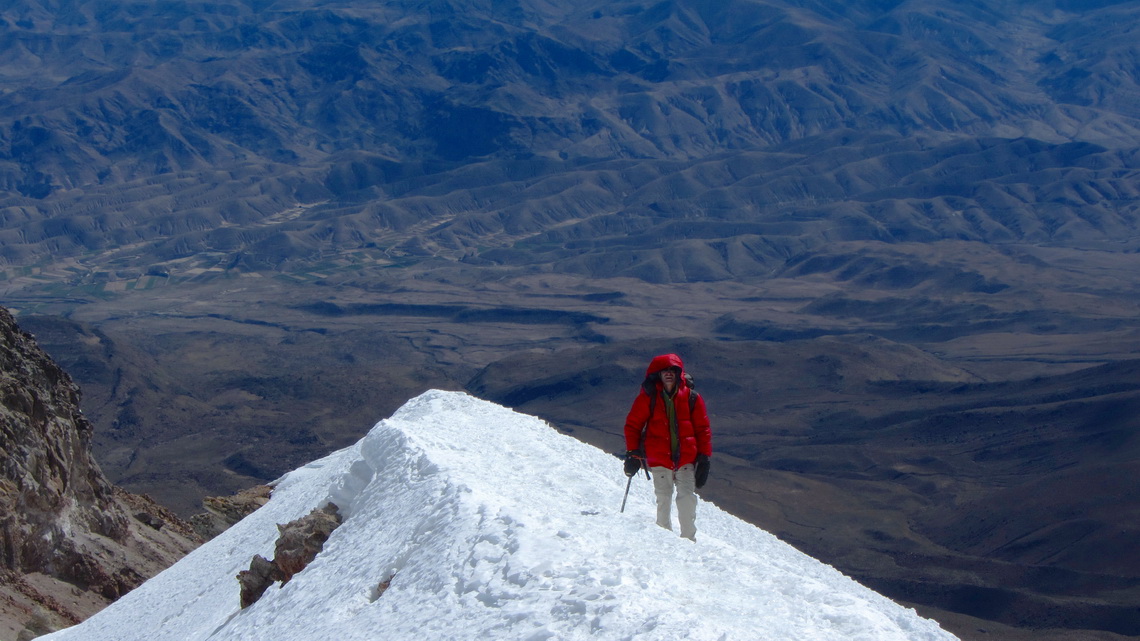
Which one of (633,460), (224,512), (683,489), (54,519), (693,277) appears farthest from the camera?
(693,277)

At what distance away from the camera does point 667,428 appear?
9234mm

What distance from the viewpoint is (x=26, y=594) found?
1539 cm

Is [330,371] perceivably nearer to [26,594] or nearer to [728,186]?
[26,594]

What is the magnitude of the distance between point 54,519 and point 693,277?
95202 mm

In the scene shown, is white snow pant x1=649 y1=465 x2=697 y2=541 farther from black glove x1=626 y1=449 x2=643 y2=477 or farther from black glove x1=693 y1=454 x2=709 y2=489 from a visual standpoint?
black glove x1=626 y1=449 x2=643 y2=477

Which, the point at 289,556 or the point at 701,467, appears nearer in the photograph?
the point at 701,467

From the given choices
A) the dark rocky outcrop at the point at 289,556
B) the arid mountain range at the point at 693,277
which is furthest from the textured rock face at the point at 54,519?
the arid mountain range at the point at 693,277

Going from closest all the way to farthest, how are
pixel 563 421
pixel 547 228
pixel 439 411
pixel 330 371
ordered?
pixel 439 411 → pixel 563 421 → pixel 330 371 → pixel 547 228

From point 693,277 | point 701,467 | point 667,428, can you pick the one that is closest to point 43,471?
point 667,428

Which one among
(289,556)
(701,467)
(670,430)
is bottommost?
(289,556)

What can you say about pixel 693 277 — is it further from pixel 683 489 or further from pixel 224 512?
pixel 683 489

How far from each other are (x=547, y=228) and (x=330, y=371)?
2711 inches

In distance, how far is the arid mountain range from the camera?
42.6 meters

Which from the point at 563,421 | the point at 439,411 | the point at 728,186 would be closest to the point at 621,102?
the point at 728,186
